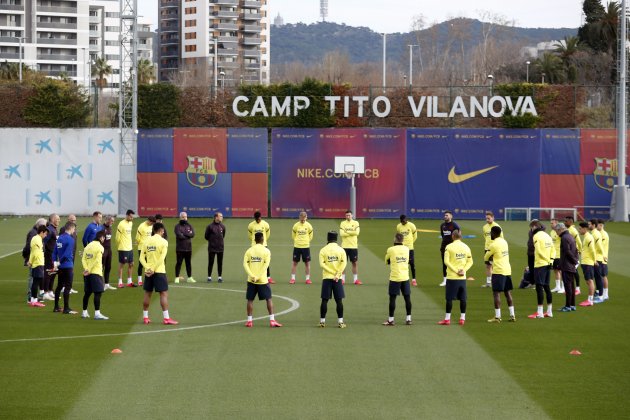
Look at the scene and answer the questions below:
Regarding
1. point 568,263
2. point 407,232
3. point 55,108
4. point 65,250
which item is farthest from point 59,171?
point 568,263

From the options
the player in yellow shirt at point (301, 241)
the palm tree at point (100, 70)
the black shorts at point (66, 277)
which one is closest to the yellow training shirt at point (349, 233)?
the player in yellow shirt at point (301, 241)

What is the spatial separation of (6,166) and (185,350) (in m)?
43.8

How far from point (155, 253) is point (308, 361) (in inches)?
199

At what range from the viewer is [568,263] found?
23.0 meters

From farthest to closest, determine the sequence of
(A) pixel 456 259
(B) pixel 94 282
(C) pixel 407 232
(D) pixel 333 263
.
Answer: (C) pixel 407 232 → (B) pixel 94 282 → (A) pixel 456 259 → (D) pixel 333 263

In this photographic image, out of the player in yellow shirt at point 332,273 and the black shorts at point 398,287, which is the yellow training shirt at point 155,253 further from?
the black shorts at point 398,287

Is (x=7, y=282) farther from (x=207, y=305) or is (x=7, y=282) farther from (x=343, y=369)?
(x=343, y=369)

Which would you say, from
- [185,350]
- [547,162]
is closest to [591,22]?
[547,162]

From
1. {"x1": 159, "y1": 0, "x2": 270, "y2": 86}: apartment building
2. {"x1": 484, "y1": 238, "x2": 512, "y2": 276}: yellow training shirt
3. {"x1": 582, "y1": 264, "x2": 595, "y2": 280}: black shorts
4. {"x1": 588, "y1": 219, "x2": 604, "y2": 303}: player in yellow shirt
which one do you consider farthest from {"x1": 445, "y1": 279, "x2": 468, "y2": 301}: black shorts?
{"x1": 159, "y1": 0, "x2": 270, "y2": 86}: apartment building

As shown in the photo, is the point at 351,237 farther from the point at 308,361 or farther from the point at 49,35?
the point at 49,35

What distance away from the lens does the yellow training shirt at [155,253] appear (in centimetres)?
2105

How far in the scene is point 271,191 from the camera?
5884 cm

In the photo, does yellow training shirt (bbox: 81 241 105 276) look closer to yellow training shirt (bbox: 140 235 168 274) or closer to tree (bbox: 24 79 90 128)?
yellow training shirt (bbox: 140 235 168 274)

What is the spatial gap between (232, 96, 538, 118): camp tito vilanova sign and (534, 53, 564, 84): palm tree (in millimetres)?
45091
